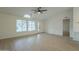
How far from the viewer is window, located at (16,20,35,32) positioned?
2.48 m

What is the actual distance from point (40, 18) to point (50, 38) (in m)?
0.66

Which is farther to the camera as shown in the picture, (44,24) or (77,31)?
(44,24)

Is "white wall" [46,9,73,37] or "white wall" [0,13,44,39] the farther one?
"white wall" [46,9,73,37]

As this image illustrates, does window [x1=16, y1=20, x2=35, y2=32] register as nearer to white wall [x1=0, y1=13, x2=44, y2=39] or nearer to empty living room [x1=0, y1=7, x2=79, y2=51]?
empty living room [x1=0, y1=7, x2=79, y2=51]

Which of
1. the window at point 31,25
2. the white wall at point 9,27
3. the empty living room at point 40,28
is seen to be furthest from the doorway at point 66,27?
the window at point 31,25

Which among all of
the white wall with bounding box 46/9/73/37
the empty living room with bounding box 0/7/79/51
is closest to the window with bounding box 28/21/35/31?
the empty living room with bounding box 0/7/79/51

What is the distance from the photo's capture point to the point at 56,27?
2.74 meters

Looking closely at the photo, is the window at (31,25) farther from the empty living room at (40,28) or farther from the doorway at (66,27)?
→ the doorway at (66,27)

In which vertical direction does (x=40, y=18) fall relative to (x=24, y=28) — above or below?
above

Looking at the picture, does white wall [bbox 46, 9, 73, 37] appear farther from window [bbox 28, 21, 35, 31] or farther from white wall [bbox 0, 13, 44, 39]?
window [bbox 28, 21, 35, 31]
